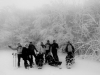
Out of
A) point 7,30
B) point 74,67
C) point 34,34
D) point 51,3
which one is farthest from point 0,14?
point 74,67

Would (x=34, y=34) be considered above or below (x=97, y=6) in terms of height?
below

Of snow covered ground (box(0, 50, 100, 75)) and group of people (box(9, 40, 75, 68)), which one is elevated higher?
group of people (box(9, 40, 75, 68))

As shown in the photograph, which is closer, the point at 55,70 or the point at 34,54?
the point at 55,70

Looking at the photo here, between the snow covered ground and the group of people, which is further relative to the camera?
the group of people

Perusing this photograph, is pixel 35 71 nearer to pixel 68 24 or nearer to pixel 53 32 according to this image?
pixel 53 32

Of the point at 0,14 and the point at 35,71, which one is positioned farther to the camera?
the point at 0,14

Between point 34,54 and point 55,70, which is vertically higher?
point 34,54

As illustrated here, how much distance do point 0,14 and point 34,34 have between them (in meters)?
10.2

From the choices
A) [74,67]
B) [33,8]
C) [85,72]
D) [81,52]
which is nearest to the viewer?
[85,72]

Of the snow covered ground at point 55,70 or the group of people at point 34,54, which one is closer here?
the snow covered ground at point 55,70

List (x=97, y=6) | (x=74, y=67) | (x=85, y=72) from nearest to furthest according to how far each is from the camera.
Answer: (x=85, y=72) < (x=74, y=67) < (x=97, y=6)

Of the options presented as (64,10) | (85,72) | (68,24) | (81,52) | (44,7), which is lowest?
(85,72)

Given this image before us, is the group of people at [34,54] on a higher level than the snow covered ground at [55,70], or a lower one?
higher

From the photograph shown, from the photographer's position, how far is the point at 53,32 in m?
14.6
